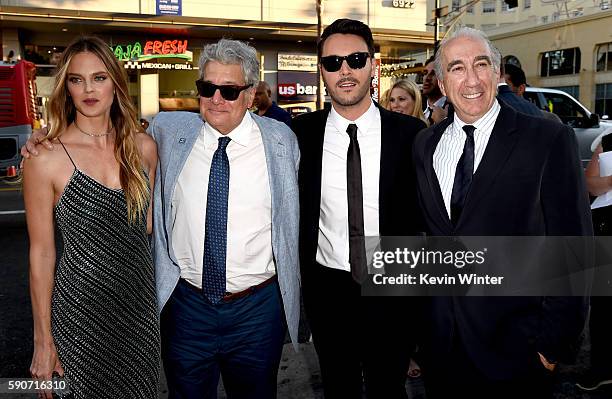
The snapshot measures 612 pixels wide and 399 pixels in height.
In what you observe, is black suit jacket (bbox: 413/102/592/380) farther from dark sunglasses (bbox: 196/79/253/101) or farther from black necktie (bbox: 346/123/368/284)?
dark sunglasses (bbox: 196/79/253/101)

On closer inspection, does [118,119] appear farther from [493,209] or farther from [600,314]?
[600,314]

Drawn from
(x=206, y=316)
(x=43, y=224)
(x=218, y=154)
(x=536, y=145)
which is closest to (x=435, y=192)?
(x=536, y=145)

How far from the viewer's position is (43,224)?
7.82 ft

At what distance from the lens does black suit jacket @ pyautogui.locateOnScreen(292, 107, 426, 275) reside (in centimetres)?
305

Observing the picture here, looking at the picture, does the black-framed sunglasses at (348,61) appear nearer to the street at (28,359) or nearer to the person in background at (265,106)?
the street at (28,359)

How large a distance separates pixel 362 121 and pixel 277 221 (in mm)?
766

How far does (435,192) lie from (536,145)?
474 mm

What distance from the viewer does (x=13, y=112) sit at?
11.7 metres

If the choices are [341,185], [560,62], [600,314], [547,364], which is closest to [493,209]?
[547,364]

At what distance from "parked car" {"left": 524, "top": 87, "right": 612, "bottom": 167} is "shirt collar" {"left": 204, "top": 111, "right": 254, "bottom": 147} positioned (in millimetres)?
10756

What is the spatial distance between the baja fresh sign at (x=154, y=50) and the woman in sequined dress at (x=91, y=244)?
68.8 feet

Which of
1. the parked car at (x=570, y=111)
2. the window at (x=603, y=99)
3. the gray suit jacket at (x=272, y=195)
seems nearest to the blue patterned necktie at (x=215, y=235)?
the gray suit jacket at (x=272, y=195)

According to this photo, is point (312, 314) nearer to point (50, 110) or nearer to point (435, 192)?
point (435, 192)

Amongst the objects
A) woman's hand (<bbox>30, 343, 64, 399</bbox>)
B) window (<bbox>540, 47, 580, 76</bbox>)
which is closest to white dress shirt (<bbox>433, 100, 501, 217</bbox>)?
woman's hand (<bbox>30, 343, 64, 399</bbox>)
